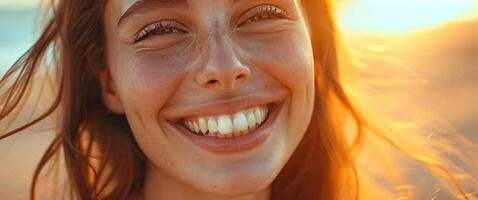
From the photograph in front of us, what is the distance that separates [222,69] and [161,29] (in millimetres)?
262

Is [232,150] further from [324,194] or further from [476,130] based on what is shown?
[476,130]

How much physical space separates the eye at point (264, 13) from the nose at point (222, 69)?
0.15 metres

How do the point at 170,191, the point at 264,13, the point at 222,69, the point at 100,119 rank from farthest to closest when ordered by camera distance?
the point at 100,119, the point at 170,191, the point at 264,13, the point at 222,69

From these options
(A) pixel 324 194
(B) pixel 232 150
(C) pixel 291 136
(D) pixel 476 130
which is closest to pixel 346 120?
(A) pixel 324 194

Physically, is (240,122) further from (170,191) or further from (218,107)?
(170,191)

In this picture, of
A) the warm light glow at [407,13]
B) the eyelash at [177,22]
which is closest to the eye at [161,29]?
the eyelash at [177,22]

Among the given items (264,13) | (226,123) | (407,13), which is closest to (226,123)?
(226,123)

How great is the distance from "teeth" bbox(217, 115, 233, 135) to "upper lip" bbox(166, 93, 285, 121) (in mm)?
22

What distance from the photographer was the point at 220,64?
258 centimetres

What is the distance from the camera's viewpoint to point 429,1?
23.5ft

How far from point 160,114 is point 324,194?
90 centimetres

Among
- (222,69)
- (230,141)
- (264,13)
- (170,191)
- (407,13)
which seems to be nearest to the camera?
(222,69)

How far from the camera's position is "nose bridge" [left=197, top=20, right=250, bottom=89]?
257 centimetres

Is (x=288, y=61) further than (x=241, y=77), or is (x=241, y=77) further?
(x=288, y=61)
